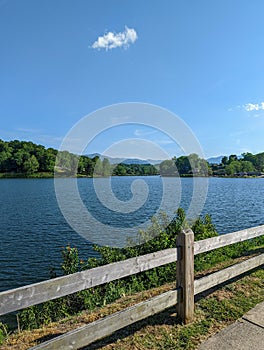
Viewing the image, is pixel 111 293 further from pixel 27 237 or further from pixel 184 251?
pixel 27 237

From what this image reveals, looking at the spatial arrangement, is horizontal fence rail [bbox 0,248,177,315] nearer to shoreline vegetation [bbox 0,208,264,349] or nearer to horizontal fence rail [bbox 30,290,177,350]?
horizontal fence rail [bbox 30,290,177,350]

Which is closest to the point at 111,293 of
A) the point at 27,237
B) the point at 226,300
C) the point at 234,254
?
the point at 226,300

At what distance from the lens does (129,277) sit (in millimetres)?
7652

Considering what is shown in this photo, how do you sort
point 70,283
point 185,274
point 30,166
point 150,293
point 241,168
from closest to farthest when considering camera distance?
point 70,283
point 185,274
point 150,293
point 30,166
point 241,168

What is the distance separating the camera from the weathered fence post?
4004mm

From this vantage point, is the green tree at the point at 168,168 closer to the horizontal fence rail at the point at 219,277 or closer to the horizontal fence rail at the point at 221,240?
the horizontal fence rail at the point at 221,240

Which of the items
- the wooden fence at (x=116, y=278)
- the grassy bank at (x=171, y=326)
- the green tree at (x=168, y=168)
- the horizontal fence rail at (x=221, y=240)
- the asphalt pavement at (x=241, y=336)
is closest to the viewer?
the wooden fence at (x=116, y=278)

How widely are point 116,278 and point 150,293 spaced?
2298 millimetres

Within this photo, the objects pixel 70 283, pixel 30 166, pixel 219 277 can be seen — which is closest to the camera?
pixel 70 283

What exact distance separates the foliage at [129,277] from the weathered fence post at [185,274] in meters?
2.58

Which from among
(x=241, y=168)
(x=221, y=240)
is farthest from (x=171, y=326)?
(x=241, y=168)

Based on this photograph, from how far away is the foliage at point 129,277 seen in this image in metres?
6.71

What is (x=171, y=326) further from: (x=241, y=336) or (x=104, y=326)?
(x=104, y=326)

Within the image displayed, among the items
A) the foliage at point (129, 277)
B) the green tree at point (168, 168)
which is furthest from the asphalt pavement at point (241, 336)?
the green tree at point (168, 168)
